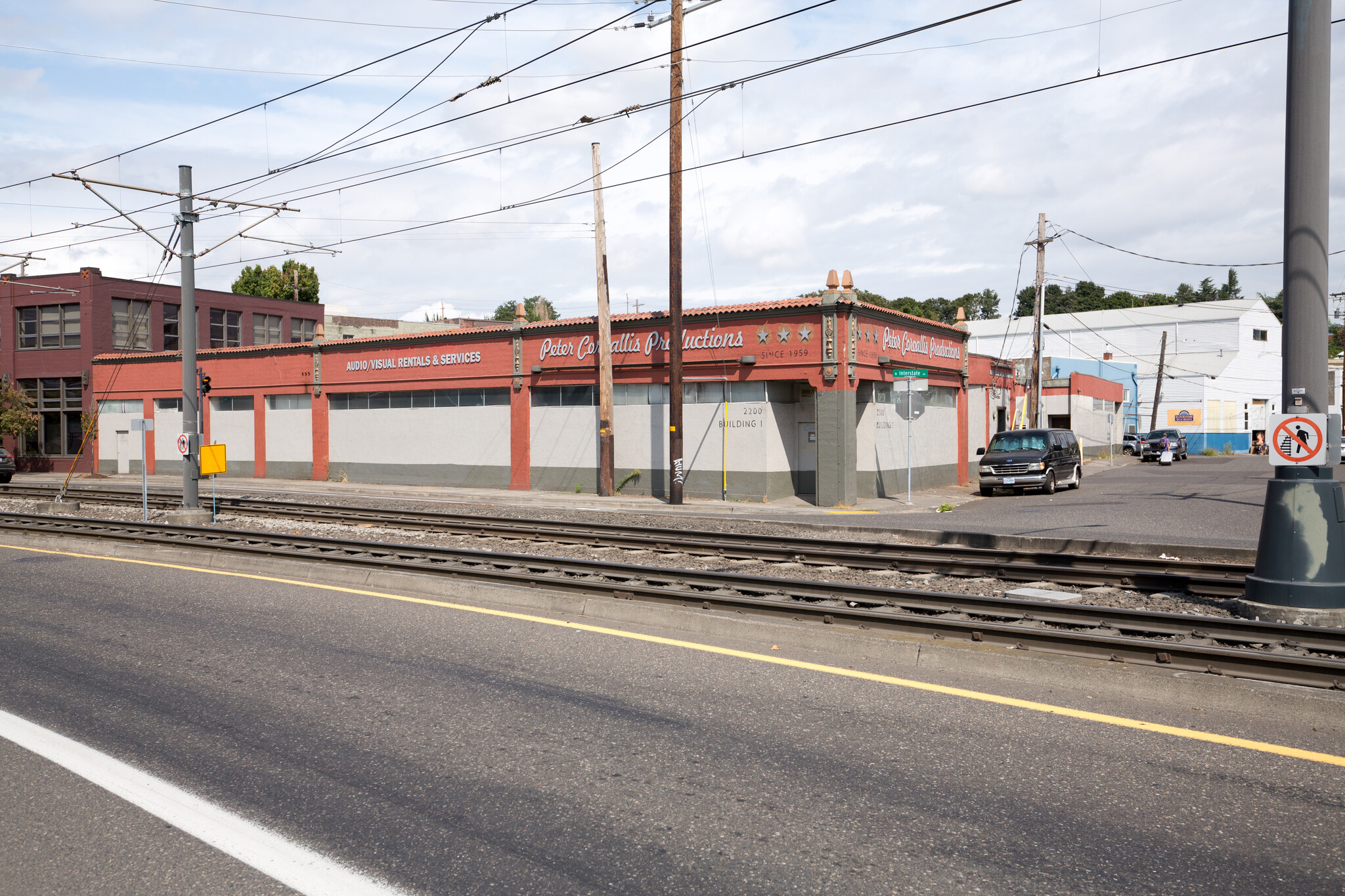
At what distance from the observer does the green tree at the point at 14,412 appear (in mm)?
43562

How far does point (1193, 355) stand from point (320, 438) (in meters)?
65.7

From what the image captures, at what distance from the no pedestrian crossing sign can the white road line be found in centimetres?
813

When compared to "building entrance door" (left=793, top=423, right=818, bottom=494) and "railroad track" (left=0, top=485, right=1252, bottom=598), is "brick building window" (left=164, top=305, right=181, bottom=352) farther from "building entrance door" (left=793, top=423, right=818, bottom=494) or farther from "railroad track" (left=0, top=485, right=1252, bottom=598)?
"building entrance door" (left=793, top=423, right=818, bottom=494)

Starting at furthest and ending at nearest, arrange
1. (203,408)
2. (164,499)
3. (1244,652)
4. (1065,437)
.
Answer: (203,408)
(1065,437)
(164,499)
(1244,652)

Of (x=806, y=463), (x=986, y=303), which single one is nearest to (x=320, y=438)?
(x=806, y=463)

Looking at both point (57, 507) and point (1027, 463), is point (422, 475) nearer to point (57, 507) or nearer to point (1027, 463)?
point (57, 507)

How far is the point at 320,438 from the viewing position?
116ft

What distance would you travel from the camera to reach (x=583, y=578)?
11305 mm

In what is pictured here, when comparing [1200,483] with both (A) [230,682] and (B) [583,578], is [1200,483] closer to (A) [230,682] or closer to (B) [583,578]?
(B) [583,578]

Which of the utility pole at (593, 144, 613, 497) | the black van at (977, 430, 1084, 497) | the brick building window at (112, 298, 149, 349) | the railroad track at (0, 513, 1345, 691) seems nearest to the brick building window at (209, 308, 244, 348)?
the brick building window at (112, 298, 149, 349)

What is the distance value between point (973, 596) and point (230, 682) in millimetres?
6477

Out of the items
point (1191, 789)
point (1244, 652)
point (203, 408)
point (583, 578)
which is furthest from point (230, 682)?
point (203, 408)

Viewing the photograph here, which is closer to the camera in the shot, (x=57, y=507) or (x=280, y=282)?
(x=57, y=507)

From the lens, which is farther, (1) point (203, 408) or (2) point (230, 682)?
(1) point (203, 408)
